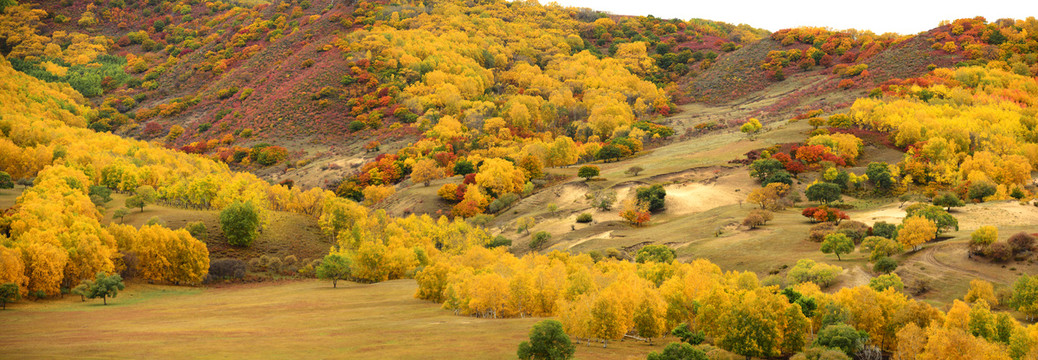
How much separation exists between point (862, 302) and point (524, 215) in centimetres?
7051

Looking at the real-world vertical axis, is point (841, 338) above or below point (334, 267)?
below

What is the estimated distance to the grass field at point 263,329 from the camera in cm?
4056

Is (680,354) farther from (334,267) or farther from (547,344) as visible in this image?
(334,267)

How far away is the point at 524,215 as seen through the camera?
366 feet

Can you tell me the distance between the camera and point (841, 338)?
1588 inches

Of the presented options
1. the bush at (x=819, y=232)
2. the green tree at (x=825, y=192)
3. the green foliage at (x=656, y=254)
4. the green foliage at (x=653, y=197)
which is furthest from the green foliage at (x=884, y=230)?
the green foliage at (x=653, y=197)

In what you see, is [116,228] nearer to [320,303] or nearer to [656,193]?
[320,303]

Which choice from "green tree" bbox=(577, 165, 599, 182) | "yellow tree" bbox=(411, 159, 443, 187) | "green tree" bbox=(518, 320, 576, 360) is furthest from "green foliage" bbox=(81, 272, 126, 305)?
"green tree" bbox=(577, 165, 599, 182)

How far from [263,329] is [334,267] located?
31.3 m

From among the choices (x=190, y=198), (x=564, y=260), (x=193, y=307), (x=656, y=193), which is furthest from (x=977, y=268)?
(x=190, y=198)

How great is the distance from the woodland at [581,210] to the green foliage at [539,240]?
36 cm

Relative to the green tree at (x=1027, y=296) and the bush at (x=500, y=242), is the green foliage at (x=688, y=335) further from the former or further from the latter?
the bush at (x=500, y=242)

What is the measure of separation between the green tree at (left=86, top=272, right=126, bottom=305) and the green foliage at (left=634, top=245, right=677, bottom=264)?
173ft

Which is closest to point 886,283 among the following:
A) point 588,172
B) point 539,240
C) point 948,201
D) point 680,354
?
point 680,354
